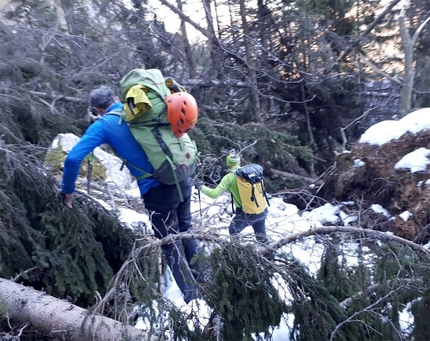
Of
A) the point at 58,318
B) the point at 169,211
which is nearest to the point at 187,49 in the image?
the point at 169,211

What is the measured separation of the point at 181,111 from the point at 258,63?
6133 millimetres

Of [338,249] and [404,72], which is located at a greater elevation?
[338,249]

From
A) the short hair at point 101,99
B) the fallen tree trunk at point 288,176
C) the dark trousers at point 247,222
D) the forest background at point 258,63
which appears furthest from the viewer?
the fallen tree trunk at point 288,176

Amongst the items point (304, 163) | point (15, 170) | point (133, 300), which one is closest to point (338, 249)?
point (133, 300)

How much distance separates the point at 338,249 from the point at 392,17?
791 centimetres

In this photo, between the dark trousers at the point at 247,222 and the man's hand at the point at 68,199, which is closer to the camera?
the man's hand at the point at 68,199

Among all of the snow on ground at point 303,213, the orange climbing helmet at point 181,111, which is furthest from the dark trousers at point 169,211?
the orange climbing helmet at point 181,111

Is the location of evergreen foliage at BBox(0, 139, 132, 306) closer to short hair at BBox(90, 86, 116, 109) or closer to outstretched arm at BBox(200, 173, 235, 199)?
short hair at BBox(90, 86, 116, 109)

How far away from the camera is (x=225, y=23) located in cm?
929

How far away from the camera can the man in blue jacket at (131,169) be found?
11.1 feet

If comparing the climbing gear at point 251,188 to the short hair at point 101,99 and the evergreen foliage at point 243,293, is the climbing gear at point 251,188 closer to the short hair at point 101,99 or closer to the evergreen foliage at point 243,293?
the short hair at point 101,99

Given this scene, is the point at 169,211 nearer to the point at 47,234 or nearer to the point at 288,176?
the point at 47,234

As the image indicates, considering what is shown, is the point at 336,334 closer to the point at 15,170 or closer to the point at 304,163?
the point at 15,170

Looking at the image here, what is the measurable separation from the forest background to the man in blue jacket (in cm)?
243
